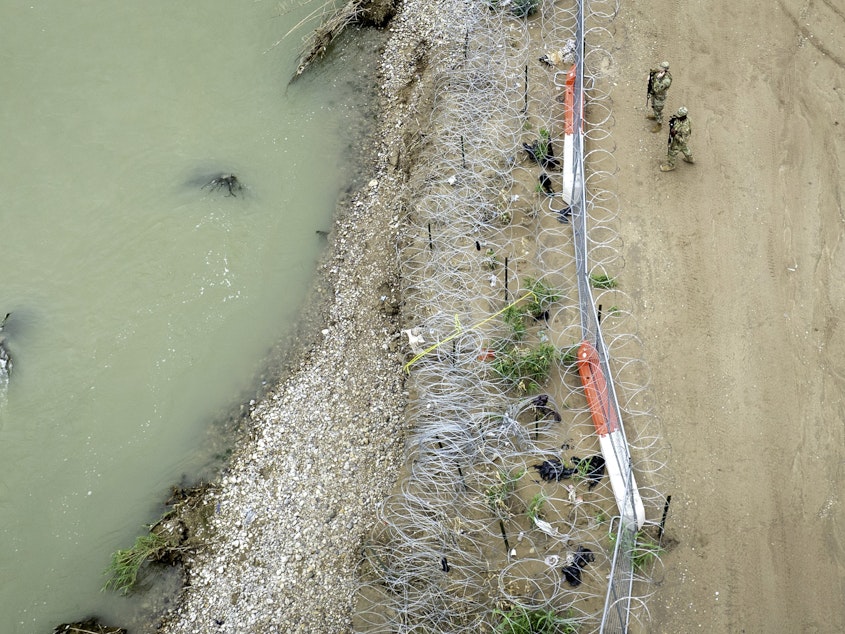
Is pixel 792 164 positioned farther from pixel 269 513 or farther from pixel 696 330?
pixel 269 513

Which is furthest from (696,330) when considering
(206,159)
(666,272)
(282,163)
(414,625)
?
(206,159)

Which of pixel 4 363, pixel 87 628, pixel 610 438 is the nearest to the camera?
pixel 610 438

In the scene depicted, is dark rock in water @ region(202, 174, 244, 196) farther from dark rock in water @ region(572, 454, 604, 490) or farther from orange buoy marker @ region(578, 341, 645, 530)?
dark rock in water @ region(572, 454, 604, 490)

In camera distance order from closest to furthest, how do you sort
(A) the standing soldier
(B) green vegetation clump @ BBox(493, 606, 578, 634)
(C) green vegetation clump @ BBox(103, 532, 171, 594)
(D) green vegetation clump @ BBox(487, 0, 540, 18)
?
(B) green vegetation clump @ BBox(493, 606, 578, 634), (C) green vegetation clump @ BBox(103, 532, 171, 594), (A) the standing soldier, (D) green vegetation clump @ BBox(487, 0, 540, 18)

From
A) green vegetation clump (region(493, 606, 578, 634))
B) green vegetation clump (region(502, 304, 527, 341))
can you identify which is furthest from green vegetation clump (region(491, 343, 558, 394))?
green vegetation clump (region(493, 606, 578, 634))

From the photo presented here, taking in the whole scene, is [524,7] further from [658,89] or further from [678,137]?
[678,137]

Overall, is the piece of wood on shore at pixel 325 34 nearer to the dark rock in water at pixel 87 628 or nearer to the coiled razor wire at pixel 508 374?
the coiled razor wire at pixel 508 374

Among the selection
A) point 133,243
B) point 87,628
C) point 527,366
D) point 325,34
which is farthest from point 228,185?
point 87,628
